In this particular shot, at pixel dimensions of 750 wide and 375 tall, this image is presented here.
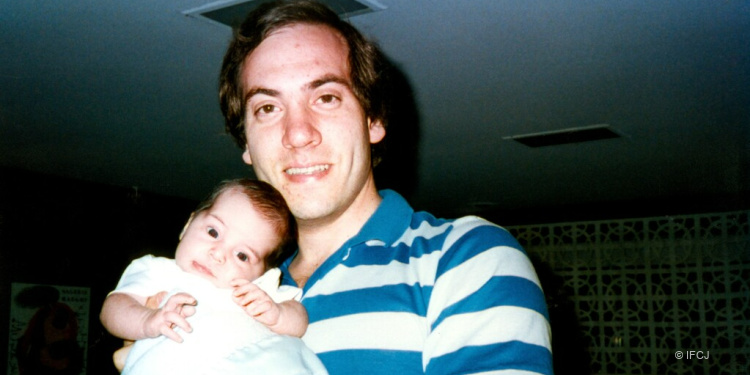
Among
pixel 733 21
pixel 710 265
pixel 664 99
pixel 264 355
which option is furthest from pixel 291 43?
pixel 710 265

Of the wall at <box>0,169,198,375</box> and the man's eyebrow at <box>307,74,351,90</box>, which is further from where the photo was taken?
the wall at <box>0,169,198,375</box>

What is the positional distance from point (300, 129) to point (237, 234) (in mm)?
230

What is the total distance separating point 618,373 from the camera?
21.9 feet

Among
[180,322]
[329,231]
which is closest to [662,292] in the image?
[329,231]

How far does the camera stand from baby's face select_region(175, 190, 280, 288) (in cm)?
128

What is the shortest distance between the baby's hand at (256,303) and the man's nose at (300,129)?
28 cm

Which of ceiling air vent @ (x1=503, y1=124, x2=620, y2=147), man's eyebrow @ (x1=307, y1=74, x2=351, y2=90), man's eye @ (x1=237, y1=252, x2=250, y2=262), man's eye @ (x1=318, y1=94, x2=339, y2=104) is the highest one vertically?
man's eyebrow @ (x1=307, y1=74, x2=351, y2=90)

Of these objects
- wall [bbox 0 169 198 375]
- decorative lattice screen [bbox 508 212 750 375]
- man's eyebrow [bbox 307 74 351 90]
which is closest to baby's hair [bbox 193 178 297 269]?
man's eyebrow [bbox 307 74 351 90]

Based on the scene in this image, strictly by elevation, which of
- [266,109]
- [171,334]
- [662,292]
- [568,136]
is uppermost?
[266,109]

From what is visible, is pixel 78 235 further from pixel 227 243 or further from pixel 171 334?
pixel 171 334

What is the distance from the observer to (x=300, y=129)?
4.27ft

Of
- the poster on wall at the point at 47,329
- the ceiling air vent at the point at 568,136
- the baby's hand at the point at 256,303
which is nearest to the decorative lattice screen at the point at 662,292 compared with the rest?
the ceiling air vent at the point at 568,136

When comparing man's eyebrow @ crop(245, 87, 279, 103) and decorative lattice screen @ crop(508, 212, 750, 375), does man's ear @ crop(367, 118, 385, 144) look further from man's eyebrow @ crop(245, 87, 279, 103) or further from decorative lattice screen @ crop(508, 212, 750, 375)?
decorative lattice screen @ crop(508, 212, 750, 375)

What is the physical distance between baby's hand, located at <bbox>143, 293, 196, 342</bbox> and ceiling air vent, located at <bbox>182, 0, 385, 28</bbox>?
5.38 feet
